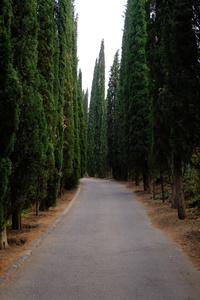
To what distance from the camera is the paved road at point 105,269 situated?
12.7 feet

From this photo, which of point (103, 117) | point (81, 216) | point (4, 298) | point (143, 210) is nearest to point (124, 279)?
point (4, 298)

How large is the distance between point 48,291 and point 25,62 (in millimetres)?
5086

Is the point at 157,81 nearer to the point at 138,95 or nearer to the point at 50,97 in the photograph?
the point at 50,97

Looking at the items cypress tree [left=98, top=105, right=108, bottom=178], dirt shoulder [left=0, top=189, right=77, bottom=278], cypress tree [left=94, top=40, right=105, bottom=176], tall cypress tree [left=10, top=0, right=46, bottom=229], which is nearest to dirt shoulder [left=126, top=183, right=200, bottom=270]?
dirt shoulder [left=0, top=189, right=77, bottom=278]

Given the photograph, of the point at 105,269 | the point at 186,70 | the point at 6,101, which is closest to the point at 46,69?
the point at 186,70

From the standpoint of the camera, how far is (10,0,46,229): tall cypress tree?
668 centimetres

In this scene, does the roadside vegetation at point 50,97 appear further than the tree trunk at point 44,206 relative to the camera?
No

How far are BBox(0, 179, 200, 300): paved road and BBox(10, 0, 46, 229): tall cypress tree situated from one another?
1588 millimetres

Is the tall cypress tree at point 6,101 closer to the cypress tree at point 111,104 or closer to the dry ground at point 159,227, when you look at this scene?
the dry ground at point 159,227

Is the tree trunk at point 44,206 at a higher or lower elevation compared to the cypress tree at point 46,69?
lower

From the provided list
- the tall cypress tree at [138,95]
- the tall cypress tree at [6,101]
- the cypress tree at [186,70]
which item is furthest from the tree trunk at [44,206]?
the tall cypress tree at [138,95]

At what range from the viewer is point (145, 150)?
1861 cm

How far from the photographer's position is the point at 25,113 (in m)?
6.67

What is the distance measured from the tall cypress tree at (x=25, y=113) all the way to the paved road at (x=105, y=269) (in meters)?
1.59
